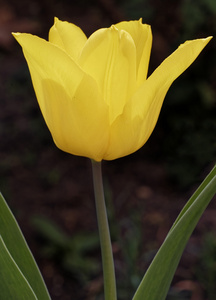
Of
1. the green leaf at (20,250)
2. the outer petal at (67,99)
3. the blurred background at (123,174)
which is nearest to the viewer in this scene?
the outer petal at (67,99)

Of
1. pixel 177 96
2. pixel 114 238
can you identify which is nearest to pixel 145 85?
pixel 114 238

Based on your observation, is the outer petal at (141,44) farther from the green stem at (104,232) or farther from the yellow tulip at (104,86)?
the green stem at (104,232)

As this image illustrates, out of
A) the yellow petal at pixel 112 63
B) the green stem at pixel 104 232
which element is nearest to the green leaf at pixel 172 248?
the green stem at pixel 104 232

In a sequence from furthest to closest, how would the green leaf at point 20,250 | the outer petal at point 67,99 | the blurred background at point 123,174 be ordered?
the blurred background at point 123,174 → the green leaf at point 20,250 → the outer petal at point 67,99

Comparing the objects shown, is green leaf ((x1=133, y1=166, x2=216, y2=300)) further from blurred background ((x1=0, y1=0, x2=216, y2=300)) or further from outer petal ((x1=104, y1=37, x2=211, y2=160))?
blurred background ((x1=0, y1=0, x2=216, y2=300))

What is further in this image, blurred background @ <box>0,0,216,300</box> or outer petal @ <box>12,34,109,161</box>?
blurred background @ <box>0,0,216,300</box>

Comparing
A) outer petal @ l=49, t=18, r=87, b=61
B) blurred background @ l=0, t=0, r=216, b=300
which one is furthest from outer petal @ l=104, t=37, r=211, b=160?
blurred background @ l=0, t=0, r=216, b=300

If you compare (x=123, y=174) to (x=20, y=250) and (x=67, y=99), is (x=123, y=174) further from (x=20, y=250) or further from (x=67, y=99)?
(x=67, y=99)
